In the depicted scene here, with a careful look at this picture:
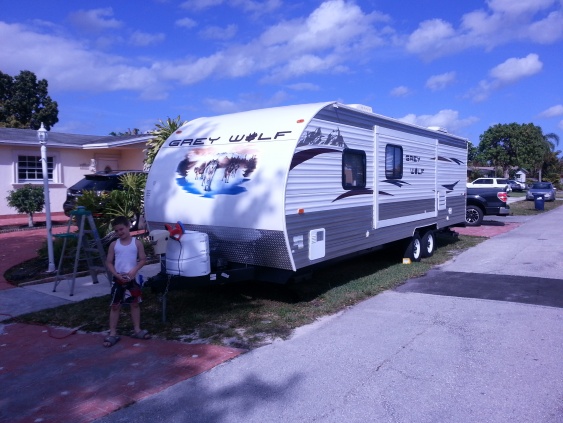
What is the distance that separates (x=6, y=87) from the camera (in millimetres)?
38625

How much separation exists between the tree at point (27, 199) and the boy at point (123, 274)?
1080 centimetres

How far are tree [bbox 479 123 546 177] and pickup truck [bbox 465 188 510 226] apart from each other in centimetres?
3761

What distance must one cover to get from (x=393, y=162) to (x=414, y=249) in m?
2.39

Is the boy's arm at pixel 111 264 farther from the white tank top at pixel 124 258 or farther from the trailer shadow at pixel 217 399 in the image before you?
the trailer shadow at pixel 217 399

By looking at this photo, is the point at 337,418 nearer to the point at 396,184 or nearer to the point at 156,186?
the point at 156,186

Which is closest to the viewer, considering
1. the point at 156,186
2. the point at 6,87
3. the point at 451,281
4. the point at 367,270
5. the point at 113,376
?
the point at 113,376

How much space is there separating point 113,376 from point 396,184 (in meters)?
6.24

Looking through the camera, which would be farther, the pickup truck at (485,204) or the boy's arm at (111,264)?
the pickup truck at (485,204)

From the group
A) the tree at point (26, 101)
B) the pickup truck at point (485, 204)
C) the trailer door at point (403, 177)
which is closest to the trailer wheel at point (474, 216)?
the pickup truck at point (485, 204)

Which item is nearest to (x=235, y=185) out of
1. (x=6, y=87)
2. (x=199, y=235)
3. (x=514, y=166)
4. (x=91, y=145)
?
(x=199, y=235)

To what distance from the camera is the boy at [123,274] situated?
19.4 ft

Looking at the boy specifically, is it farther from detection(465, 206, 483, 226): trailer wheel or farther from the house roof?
detection(465, 206, 483, 226): trailer wheel

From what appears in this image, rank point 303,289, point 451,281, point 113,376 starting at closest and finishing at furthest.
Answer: point 113,376
point 303,289
point 451,281

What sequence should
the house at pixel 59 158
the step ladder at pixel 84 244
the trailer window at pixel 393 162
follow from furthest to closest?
1. the house at pixel 59 158
2. the trailer window at pixel 393 162
3. the step ladder at pixel 84 244
